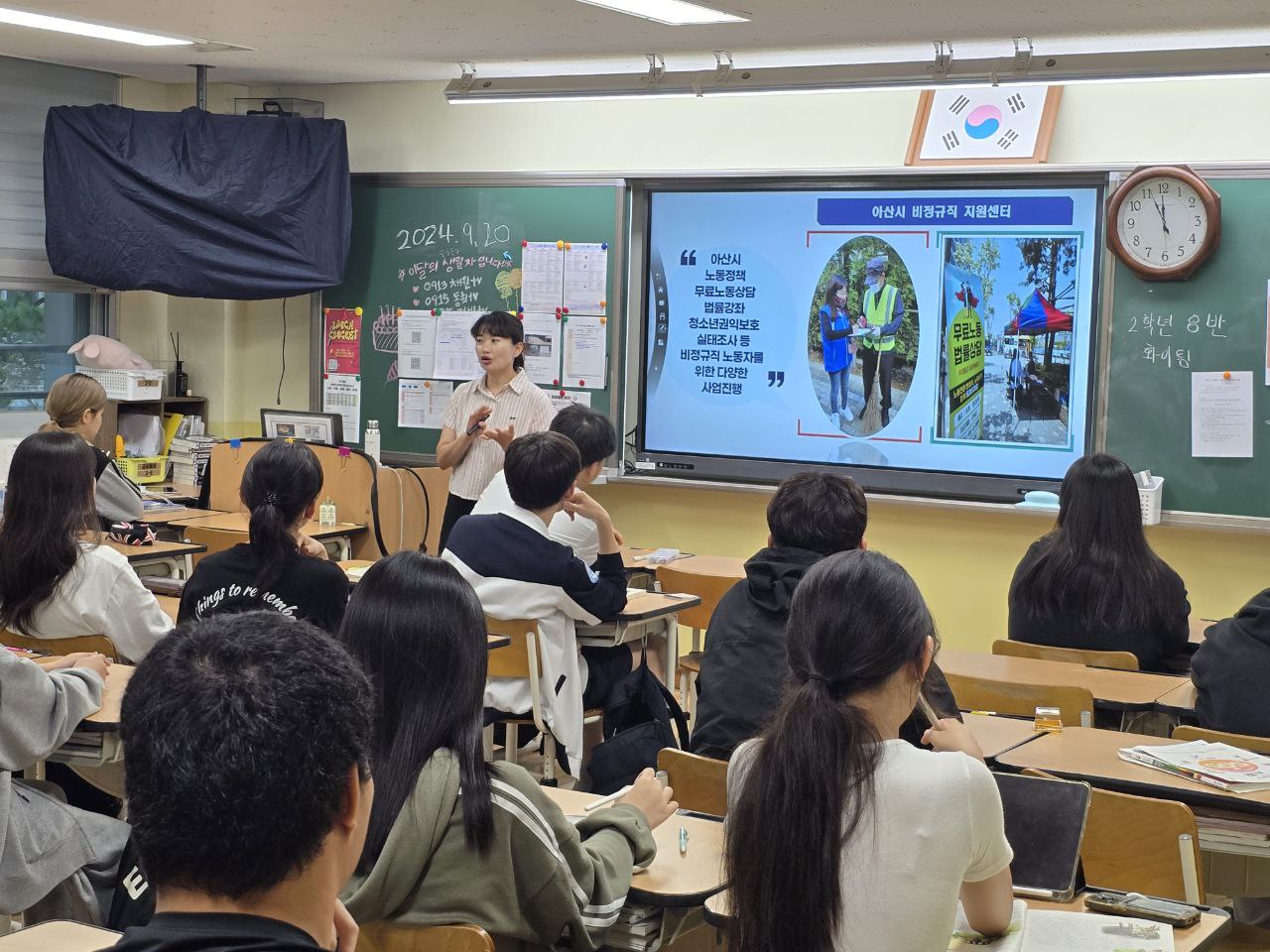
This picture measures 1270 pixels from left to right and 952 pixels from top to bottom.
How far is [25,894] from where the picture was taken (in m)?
2.83

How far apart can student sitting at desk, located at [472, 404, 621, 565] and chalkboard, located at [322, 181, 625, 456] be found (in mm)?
1832

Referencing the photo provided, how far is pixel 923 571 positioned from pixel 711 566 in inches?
47.8

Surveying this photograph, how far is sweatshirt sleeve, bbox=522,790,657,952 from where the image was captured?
212cm

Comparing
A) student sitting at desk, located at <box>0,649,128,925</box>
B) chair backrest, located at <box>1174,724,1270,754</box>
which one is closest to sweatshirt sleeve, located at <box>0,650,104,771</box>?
student sitting at desk, located at <box>0,649,128,925</box>

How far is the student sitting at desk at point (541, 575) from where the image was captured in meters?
4.17

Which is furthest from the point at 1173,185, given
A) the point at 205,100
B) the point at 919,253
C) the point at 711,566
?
the point at 205,100

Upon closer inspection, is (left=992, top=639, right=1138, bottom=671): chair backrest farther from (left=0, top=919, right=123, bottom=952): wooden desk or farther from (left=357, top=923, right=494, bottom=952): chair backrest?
(left=0, top=919, right=123, bottom=952): wooden desk

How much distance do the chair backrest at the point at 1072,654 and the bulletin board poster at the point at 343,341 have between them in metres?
4.31

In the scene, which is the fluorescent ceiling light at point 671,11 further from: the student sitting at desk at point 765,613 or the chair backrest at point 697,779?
the chair backrest at point 697,779

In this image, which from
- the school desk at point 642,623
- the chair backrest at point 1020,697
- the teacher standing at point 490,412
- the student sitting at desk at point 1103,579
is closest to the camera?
the chair backrest at point 1020,697

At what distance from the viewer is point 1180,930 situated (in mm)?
2164

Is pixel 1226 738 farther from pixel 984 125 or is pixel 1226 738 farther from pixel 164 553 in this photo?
pixel 164 553

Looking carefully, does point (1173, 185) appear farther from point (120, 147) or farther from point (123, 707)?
point (123, 707)

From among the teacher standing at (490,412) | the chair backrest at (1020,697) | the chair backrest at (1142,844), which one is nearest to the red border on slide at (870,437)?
the teacher standing at (490,412)
